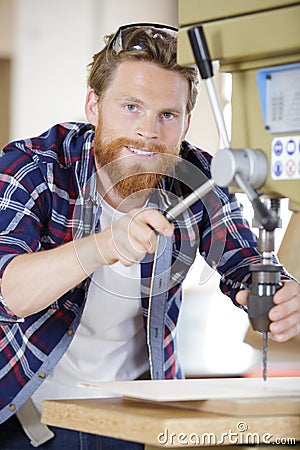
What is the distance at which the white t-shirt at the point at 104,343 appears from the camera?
5.19 feet

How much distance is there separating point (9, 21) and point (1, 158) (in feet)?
6.54

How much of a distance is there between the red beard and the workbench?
1.74ft

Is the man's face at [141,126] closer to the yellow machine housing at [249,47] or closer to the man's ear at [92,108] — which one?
the man's ear at [92,108]

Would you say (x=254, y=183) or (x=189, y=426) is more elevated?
(x=254, y=183)

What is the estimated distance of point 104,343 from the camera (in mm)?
1613

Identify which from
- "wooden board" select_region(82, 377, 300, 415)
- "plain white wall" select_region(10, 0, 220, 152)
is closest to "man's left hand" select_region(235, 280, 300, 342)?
"wooden board" select_region(82, 377, 300, 415)

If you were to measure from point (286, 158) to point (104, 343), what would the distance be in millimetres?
754

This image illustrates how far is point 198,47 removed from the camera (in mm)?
1011

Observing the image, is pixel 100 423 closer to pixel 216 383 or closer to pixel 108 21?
pixel 216 383

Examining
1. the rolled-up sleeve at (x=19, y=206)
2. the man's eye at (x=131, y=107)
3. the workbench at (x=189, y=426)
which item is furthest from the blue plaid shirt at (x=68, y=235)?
the workbench at (x=189, y=426)

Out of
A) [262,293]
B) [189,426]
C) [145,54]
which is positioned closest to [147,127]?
[145,54]

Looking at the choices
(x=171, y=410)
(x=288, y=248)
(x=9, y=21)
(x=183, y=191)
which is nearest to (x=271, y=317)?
(x=171, y=410)

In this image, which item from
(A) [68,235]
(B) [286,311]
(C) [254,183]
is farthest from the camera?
(A) [68,235]

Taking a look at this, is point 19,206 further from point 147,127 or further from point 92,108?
point 92,108
